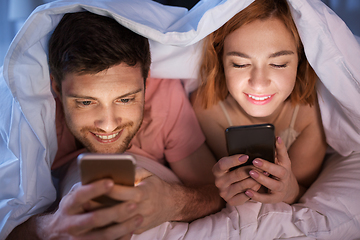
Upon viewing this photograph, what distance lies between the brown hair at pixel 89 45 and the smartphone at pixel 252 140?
0.42 m

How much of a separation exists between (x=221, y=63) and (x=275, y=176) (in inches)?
20.5

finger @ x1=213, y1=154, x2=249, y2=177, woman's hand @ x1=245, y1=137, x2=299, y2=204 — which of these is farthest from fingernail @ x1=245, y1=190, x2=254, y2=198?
finger @ x1=213, y1=154, x2=249, y2=177

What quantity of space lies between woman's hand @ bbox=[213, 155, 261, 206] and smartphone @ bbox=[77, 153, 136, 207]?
34 cm

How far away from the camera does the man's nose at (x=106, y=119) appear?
102 centimetres

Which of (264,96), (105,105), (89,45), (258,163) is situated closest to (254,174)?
(258,163)

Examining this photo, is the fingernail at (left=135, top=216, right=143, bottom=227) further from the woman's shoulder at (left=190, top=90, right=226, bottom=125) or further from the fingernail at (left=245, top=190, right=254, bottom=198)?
the woman's shoulder at (left=190, top=90, right=226, bottom=125)

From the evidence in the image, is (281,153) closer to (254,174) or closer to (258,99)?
(254,174)

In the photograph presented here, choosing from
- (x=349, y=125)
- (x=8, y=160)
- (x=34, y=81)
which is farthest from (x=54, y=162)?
(x=349, y=125)

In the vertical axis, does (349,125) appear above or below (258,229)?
above

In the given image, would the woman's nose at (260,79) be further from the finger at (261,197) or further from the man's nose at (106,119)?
the man's nose at (106,119)

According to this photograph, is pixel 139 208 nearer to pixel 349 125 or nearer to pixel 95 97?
pixel 95 97

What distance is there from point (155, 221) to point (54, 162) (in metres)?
0.60

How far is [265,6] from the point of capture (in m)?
1.07

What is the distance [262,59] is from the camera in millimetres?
1046
